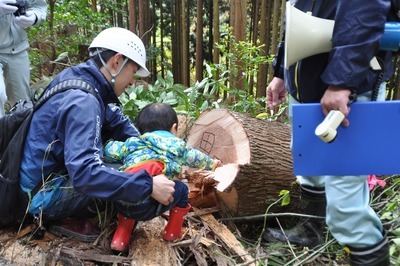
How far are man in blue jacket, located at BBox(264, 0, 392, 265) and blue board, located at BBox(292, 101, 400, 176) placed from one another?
6 cm

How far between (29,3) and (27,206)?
7.15ft

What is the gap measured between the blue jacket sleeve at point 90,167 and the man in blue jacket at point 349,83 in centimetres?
86

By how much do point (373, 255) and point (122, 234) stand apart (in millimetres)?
1248

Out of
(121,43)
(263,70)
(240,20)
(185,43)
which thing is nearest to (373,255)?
(121,43)

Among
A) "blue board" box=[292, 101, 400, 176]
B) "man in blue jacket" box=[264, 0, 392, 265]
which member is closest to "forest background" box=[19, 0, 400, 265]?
"man in blue jacket" box=[264, 0, 392, 265]

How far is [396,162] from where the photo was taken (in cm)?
162

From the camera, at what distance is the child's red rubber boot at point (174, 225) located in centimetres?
223

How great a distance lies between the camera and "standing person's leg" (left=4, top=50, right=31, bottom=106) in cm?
344

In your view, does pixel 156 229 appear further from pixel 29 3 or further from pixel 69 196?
pixel 29 3

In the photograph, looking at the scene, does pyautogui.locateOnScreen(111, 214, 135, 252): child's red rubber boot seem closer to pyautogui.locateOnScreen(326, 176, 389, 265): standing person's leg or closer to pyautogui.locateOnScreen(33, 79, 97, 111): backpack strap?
pyautogui.locateOnScreen(33, 79, 97, 111): backpack strap

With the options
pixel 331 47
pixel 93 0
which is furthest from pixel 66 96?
pixel 93 0

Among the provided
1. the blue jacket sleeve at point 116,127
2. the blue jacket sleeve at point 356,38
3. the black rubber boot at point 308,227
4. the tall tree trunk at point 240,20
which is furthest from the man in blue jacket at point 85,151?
the tall tree trunk at point 240,20

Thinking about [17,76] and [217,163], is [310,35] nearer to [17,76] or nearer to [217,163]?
[217,163]

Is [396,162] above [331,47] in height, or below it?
below
